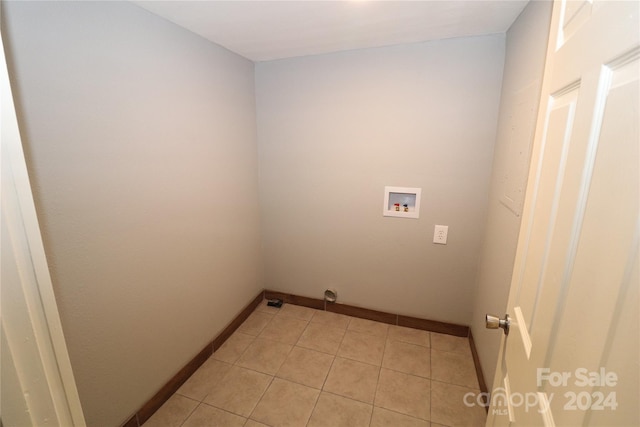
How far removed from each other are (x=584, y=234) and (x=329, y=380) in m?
1.73

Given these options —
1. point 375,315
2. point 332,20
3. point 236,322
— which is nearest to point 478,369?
point 375,315

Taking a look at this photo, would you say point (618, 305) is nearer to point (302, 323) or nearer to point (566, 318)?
point (566, 318)

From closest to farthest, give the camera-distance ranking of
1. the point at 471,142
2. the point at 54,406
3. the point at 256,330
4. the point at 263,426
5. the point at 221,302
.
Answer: the point at 54,406
the point at 263,426
the point at 471,142
the point at 221,302
the point at 256,330

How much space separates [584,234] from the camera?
19.9 inches

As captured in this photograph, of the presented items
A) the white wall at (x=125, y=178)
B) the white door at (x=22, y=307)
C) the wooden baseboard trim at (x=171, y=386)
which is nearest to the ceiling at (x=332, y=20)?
the white wall at (x=125, y=178)

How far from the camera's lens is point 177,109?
5.16 feet

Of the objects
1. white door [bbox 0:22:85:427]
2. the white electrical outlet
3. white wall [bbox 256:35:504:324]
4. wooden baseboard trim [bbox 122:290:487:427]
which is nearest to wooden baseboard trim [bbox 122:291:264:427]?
wooden baseboard trim [bbox 122:290:487:427]

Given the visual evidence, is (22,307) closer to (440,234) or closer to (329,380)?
(329,380)

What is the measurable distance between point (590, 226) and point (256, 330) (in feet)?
7.50

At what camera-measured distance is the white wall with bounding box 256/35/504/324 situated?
73.1 inches

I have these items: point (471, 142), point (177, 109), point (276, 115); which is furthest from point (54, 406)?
point (471, 142)

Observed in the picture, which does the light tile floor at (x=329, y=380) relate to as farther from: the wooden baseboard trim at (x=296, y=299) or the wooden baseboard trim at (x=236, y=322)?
the wooden baseboard trim at (x=296, y=299)

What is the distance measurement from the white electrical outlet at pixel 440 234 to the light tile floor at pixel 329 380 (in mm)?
798

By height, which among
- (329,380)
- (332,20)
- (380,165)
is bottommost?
(329,380)
